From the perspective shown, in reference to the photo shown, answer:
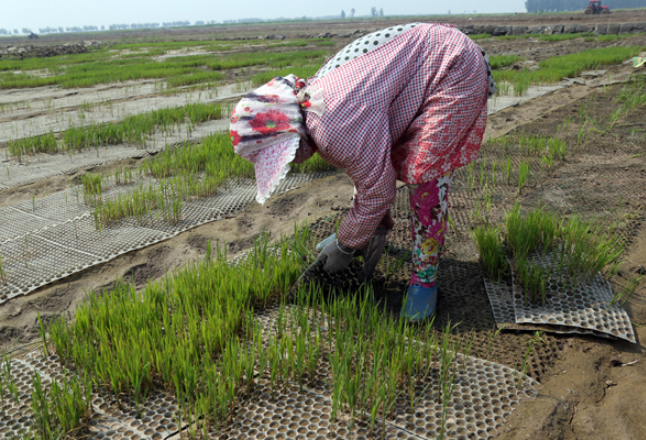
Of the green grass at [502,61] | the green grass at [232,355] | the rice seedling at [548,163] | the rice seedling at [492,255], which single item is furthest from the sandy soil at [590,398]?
the green grass at [502,61]

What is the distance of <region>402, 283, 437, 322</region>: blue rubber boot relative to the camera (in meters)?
1.70

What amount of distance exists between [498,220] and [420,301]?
3.35 feet

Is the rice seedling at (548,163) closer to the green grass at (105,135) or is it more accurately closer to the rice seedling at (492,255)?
the rice seedling at (492,255)

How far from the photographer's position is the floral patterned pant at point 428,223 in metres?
1.66

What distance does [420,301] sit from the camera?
1.73 m

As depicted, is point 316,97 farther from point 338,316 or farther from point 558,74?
point 558,74

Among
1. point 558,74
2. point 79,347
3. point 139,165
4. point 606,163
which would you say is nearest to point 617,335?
point 79,347

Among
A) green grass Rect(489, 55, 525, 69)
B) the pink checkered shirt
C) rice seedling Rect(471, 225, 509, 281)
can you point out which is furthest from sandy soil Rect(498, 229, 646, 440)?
green grass Rect(489, 55, 525, 69)

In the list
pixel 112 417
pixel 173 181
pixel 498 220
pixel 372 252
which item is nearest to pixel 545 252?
pixel 498 220

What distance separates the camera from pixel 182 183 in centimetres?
313

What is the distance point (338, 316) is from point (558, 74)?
282 inches

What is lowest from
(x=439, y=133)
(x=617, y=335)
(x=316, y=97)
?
→ (x=617, y=335)

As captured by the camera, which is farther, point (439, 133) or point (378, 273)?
point (378, 273)

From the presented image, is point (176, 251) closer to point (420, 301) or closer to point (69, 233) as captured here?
point (69, 233)
